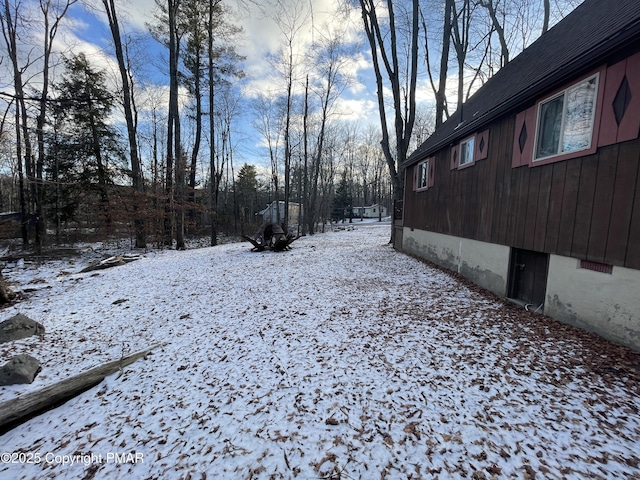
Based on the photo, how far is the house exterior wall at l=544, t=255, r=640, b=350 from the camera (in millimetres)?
3143

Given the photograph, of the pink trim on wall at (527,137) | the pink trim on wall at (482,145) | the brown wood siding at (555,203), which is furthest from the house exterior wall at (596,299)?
the pink trim on wall at (482,145)

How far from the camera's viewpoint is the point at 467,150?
683 cm

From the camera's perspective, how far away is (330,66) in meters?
18.9

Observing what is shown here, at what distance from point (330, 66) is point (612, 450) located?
2206 cm

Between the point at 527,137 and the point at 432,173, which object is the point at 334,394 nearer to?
the point at 527,137

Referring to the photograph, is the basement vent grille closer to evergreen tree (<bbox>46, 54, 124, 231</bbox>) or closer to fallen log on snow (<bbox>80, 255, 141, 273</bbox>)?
fallen log on snow (<bbox>80, 255, 141, 273</bbox>)

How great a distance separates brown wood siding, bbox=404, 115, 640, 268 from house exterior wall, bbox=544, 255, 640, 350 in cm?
19

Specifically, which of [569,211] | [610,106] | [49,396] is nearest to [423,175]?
[569,211]

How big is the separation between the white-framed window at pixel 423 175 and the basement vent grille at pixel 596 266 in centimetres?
575

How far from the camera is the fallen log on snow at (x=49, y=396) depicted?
2521 millimetres

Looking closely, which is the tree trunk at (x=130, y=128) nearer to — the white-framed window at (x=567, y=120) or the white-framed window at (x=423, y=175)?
the white-framed window at (x=423, y=175)

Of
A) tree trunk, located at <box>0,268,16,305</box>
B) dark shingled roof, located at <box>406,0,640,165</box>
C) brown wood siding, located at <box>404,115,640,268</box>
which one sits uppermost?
dark shingled roof, located at <box>406,0,640,165</box>

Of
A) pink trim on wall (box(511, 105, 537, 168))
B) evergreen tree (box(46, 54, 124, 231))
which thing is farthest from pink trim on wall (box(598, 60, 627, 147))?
evergreen tree (box(46, 54, 124, 231))

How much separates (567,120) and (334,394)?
16.8 feet
